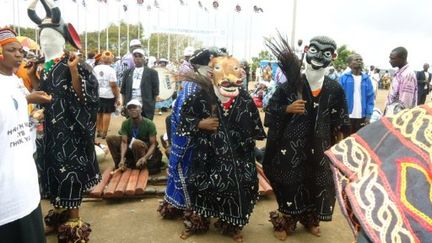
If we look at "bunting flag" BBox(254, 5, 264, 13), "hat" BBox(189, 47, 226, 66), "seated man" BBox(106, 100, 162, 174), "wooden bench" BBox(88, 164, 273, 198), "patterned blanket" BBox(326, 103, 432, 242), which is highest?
"bunting flag" BBox(254, 5, 264, 13)

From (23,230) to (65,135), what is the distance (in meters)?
1.07

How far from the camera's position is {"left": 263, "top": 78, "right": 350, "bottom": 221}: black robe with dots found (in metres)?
3.21

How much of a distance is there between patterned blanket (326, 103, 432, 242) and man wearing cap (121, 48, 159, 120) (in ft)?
16.2

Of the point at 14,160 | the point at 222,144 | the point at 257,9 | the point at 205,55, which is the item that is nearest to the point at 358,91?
the point at 205,55

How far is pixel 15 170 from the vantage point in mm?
1891

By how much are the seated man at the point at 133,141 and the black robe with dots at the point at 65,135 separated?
1.75 meters

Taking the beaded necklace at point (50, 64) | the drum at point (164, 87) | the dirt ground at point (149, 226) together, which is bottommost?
the dirt ground at point (149, 226)

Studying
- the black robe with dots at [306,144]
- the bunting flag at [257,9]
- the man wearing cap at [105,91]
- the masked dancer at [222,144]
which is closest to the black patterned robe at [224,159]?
the masked dancer at [222,144]

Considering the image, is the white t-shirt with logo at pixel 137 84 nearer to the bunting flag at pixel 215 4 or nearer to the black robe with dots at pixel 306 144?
the black robe with dots at pixel 306 144

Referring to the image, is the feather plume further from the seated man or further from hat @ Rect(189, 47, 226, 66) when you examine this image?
the seated man

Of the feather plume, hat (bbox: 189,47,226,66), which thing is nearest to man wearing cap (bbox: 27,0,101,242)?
hat (bbox: 189,47,226,66)

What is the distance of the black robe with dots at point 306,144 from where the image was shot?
126 inches

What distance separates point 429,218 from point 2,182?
1785 mm

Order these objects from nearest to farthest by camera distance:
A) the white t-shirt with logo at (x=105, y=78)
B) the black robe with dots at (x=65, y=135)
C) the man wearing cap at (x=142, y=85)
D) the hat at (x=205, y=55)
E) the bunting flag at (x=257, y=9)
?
the black robe with dots at (x=65, y=135)
the hat at (x=205, y=55)
the man wearing cap at (x=142, y=85)
the white t-shirt with logo at (x=105, y=78)
the bunting flag at (x=257, y=9)
